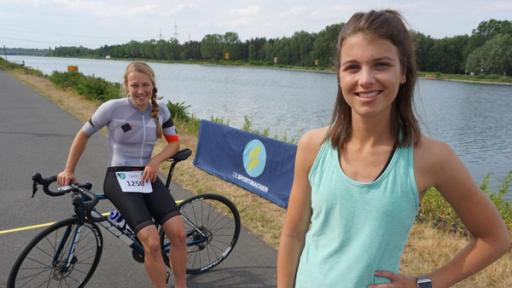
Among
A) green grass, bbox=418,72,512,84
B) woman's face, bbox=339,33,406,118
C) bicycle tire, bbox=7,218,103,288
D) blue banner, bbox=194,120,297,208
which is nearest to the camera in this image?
woman's face, bbox=339,33,406,118

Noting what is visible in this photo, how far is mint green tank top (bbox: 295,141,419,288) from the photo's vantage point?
4.52ft

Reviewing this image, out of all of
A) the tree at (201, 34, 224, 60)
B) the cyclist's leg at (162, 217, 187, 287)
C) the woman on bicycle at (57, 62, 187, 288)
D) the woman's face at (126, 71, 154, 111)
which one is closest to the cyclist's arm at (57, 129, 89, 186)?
the woman on bicycle at (57, 62, 187, 288)

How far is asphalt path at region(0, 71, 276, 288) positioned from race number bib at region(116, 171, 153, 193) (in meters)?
1.13

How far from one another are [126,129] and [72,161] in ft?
1.62

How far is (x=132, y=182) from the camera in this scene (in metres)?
3.36

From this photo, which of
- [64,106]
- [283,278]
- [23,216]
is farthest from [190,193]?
[64,106]

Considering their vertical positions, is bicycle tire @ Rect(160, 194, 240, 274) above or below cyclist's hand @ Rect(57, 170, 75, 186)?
below

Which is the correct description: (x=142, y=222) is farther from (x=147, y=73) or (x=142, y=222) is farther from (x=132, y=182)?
(x=147, y=73)

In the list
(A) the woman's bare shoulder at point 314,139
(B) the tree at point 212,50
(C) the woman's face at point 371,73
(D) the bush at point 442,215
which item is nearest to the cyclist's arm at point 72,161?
(A) the woman's bare shoulder at point 314,139

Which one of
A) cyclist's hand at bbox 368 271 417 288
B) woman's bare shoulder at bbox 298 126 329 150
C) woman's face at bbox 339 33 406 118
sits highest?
woman's face at bbox 339 33 406 118

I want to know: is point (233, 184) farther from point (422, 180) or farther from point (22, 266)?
point (422, 180)

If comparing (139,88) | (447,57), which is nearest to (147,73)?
(139,88)

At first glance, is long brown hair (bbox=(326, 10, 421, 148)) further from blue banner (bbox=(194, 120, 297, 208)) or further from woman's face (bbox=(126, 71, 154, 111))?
blue banner (bbox=(194, 120, 297, 208))

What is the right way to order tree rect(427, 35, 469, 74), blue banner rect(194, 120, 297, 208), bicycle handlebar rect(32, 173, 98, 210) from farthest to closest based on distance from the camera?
tree rect(427, 35, 469, 74)
blue banner rect(194, 120, 297, 208)
bicycle handlebar rect(32, 173, 98, 210)
